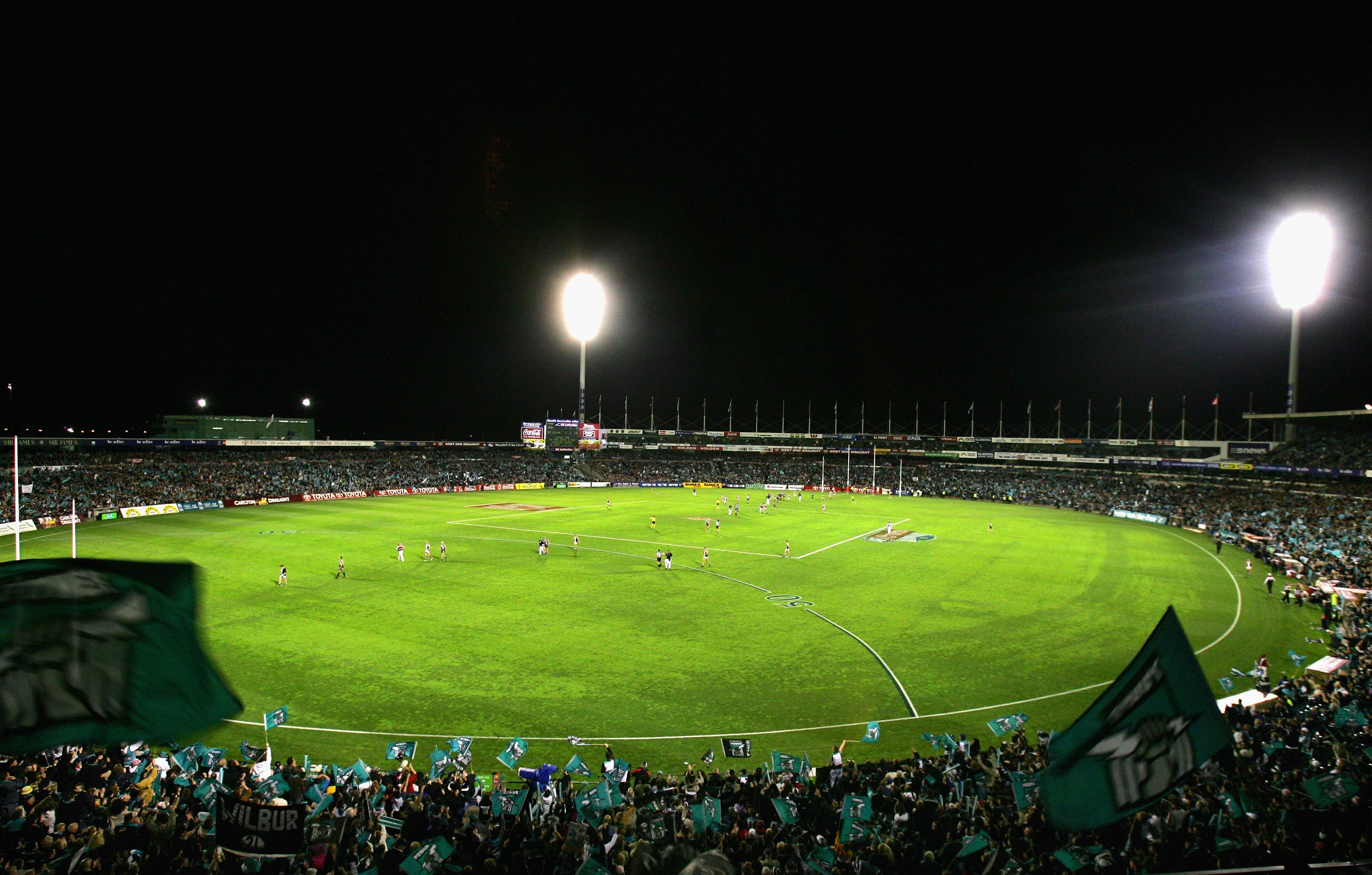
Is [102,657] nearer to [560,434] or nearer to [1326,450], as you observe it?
[1326,450]

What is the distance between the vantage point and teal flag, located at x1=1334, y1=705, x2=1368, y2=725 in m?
12.9

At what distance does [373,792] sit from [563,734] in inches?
251

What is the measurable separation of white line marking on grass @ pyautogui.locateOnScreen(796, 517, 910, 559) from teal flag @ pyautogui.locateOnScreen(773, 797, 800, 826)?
31.1 m

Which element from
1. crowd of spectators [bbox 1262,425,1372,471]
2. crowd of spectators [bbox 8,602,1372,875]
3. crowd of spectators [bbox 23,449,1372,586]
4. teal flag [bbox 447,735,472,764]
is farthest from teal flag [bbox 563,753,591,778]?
crowd of spectators [bbox 1262,425,1372,471]

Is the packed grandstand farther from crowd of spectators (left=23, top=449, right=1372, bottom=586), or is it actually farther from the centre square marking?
crowd of spectators (left=23, top=449, right=1372, bottom=586)

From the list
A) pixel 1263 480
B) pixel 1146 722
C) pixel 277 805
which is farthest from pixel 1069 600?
pixel 1263 480

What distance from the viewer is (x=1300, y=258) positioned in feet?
169

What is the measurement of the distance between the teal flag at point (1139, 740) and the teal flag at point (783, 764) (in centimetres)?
689

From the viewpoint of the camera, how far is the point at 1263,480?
209ft

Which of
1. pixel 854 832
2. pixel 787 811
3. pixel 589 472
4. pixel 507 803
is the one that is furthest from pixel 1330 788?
pixel 589 472

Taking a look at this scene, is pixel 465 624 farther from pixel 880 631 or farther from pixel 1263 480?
pixel 1263 480

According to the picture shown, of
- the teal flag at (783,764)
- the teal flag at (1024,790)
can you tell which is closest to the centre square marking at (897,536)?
the teal flag at (783,764)

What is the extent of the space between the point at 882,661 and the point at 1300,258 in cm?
5411

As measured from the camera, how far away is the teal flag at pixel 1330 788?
880 cm
